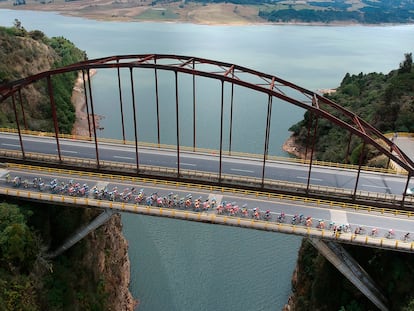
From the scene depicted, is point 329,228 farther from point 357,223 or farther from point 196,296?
point 196,296

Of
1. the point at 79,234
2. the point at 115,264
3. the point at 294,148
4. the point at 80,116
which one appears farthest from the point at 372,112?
the point at 80,116

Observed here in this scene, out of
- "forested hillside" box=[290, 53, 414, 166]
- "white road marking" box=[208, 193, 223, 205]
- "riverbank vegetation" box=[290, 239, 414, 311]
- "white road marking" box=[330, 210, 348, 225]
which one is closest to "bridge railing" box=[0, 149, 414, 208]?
"white road marking" box=[208, 193, 223, 205]

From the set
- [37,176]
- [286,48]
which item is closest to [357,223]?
[37,176]

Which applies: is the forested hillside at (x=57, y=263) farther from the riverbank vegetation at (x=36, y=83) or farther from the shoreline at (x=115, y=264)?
the riverbank vegetation at (x=36, y=83)

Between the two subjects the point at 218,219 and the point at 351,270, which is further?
the point at 218,219

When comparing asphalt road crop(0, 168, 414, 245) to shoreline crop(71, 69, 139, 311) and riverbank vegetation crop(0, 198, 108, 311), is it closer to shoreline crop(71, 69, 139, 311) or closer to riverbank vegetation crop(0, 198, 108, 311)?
riverbank vegetation crop(0, 198, 108, 311)

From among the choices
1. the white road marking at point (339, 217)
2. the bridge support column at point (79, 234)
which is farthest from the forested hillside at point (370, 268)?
the bridge support column at point (79, 234)

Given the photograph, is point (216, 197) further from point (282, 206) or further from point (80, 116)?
point (80, 116)
